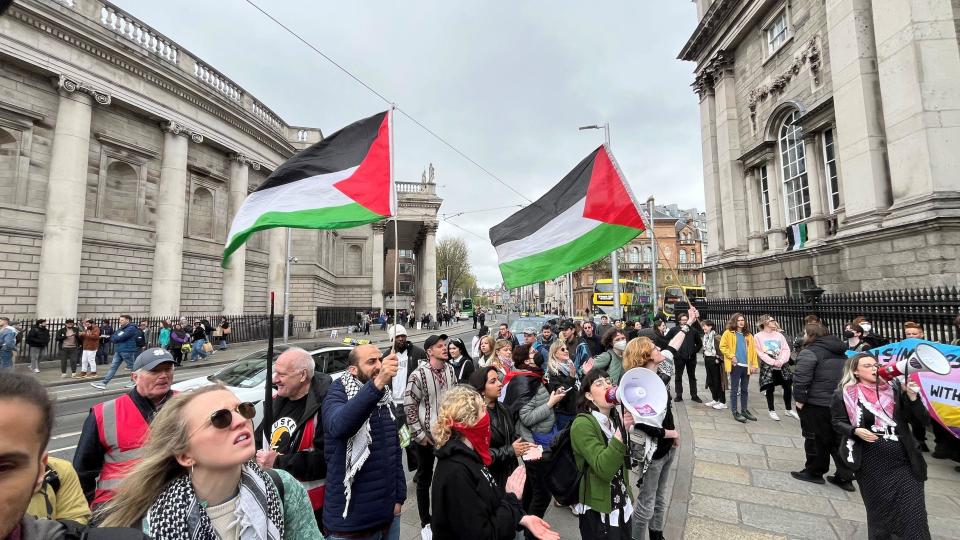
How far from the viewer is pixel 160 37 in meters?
20.5

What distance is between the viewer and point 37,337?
1306 centimetres

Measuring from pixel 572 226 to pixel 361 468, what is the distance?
4.35 metres

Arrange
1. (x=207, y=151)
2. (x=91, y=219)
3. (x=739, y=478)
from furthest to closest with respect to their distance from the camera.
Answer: (x=207, y=151) < (x=91, y=219) < (x=739, y=478)

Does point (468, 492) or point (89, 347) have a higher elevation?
point (468, 492)

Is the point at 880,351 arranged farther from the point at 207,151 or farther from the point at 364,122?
the point at 207,151

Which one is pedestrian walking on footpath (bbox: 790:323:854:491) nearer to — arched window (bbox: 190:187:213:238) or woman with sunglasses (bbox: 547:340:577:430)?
woman with sunglasses (bbox: 547:340:577:430)

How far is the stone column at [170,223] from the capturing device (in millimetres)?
19750

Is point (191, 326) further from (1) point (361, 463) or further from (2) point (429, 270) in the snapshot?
(2) point (429, 270)

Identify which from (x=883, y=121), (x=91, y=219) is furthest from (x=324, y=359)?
(x=91, y=219)

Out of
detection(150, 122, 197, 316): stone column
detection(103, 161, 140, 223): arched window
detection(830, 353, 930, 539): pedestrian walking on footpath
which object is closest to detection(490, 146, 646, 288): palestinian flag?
detection(830, 353, 930, 539): pedestrian walking on footpath

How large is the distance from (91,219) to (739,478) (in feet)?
82.0

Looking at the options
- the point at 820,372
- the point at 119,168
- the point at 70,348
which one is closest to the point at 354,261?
the point at 119,168

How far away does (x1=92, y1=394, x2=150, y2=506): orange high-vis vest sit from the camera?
2.40 metres

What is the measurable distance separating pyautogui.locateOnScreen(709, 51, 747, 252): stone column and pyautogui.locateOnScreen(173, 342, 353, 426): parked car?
1713 centimetres
